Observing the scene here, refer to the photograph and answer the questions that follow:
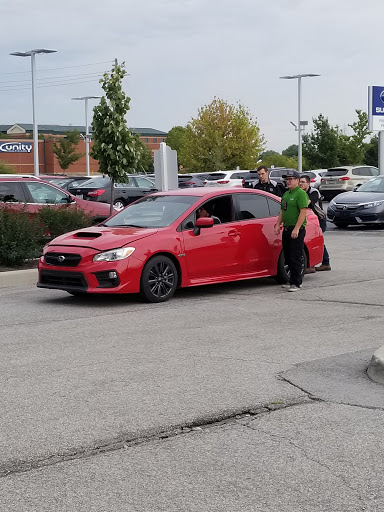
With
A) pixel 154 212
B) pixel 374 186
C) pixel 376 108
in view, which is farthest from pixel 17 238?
pixel 376 108

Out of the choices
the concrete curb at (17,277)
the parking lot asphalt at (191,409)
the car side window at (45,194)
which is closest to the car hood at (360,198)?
the car side window at (45,194)

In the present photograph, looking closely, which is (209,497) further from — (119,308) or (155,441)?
(119,308)

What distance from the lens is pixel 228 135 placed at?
6862 cm

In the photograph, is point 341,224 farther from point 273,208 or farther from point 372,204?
point 273,208

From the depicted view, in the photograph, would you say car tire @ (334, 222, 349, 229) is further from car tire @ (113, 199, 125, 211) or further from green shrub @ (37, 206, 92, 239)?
green shrub @ (37, 206, 92, 239)

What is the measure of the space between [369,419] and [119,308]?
19.5ft

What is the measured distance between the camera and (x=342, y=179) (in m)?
41.2

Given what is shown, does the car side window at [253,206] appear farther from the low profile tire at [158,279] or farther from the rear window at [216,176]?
the rear window at [216,176]

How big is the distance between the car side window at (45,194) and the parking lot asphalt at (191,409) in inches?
333

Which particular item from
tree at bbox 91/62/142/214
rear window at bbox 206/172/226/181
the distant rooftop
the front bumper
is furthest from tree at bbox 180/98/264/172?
the distant rooftop

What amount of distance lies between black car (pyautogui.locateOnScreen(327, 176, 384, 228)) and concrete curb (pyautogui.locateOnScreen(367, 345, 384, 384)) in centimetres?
1819

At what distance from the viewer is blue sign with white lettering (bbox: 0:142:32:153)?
102625 millimetres

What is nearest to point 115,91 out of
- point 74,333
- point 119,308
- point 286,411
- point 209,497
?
point 119,308

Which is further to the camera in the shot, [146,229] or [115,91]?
[115,91]
